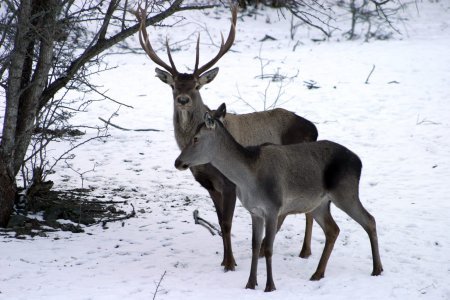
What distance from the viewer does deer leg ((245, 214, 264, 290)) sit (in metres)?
6.32

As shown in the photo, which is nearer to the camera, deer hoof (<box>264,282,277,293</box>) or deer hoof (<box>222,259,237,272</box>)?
deer hoof (<box>264,282,277,293</box>)

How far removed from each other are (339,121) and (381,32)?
7474mm

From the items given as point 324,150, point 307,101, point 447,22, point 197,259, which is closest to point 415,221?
point 324,150

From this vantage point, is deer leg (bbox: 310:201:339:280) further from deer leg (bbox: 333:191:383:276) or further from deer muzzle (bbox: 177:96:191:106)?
deer muzzle (bbox: 177:96:191:106)

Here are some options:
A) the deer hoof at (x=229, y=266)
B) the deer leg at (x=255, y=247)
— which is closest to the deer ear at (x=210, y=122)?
the deer leg at (x=255, y=247)

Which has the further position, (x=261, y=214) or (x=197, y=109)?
(x=197, y=109)

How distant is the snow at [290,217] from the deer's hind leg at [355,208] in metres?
0.18

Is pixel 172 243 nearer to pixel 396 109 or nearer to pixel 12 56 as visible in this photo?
pixel 12 56

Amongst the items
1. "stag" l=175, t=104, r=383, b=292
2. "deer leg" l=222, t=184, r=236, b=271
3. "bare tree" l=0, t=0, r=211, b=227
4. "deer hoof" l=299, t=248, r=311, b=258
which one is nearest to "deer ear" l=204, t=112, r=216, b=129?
"stag" l=175, t=104, r=383, b=292

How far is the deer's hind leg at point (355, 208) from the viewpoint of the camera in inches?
264

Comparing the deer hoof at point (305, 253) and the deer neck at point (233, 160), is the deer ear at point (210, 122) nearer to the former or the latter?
the deer neck at point (233, 160)

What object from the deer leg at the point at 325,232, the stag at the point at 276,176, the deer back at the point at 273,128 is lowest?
the deer leg at the point at 325,232

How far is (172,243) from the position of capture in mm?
7672

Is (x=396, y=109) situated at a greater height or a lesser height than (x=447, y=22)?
lesser
